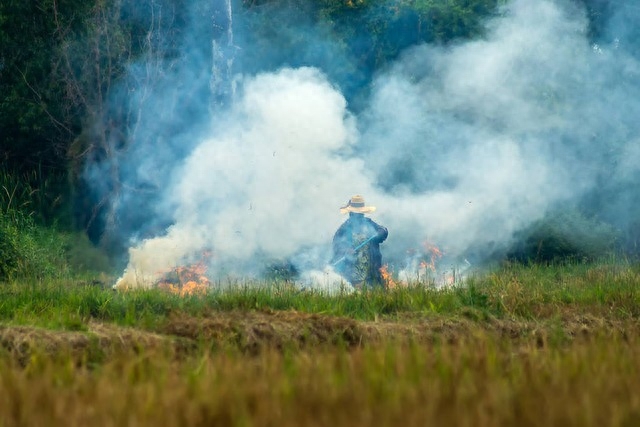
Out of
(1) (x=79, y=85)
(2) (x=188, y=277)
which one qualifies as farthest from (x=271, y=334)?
(1) (x=79, y=85)

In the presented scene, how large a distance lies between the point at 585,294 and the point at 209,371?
229 inches

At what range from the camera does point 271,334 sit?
309 inches

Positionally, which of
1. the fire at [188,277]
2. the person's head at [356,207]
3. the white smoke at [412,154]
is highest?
the white smoke at [412,154]

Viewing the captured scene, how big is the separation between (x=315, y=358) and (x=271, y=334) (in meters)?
1.58

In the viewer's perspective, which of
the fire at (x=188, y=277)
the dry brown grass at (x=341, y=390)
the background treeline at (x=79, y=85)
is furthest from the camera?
the background treeline at (x=79, y=85)

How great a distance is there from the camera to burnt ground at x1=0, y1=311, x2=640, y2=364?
23.4 ft

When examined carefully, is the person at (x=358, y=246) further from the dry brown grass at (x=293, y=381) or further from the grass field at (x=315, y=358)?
Answer: the dry brown grass at (x=293, y=381)

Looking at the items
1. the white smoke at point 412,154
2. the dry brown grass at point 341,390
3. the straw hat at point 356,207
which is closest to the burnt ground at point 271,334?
the dry brown grass at point 341,390

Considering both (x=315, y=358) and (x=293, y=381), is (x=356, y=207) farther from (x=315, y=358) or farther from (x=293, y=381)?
(x=293, y=381)

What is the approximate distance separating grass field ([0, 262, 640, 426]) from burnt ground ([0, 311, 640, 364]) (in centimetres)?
1

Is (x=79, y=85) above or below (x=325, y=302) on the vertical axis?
above

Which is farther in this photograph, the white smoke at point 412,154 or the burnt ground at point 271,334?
the white smoke at point 412,154

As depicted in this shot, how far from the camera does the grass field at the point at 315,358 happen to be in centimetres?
464

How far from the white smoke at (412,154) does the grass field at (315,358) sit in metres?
4.32
